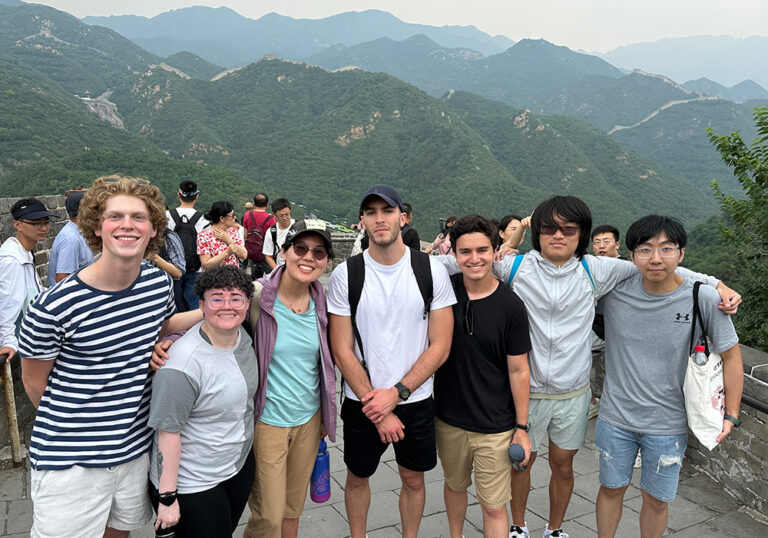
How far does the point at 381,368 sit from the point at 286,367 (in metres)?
0.44

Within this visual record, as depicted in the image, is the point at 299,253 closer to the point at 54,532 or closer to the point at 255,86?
the point at 54,532

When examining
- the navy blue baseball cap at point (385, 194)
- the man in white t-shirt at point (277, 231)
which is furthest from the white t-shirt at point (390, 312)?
the man in white t-shirt at point (277, 231)

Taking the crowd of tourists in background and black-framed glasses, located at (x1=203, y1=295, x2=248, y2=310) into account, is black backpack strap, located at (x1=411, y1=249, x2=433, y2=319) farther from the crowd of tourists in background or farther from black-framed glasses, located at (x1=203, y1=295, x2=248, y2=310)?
black-framed glasses, located at (x1=203, y1=295, x2=248, y2=310)

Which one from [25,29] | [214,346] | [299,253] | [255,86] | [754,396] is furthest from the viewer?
[25,29]

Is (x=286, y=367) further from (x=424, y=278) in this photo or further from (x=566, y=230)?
(x=566, y=230)

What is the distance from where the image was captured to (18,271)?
3461 millimetres

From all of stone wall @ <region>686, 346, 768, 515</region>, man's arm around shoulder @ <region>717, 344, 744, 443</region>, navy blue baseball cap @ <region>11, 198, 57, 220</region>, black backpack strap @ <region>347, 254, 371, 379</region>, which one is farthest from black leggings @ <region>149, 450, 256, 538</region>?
stone wall @ <region>686, 346, 768, 515</region>

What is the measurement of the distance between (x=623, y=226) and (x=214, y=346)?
163 ft

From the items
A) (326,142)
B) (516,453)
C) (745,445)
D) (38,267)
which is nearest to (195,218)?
(38,267)

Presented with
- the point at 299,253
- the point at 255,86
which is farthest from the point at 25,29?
the point at 299,253

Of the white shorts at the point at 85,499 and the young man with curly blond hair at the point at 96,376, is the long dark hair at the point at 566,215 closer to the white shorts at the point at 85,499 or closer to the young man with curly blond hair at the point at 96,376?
the young man with curly blond hair at the point at 96,376

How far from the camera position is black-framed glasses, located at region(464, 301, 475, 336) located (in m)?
2.39

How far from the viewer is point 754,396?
10.8 ft

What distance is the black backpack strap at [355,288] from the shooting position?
2.37m
